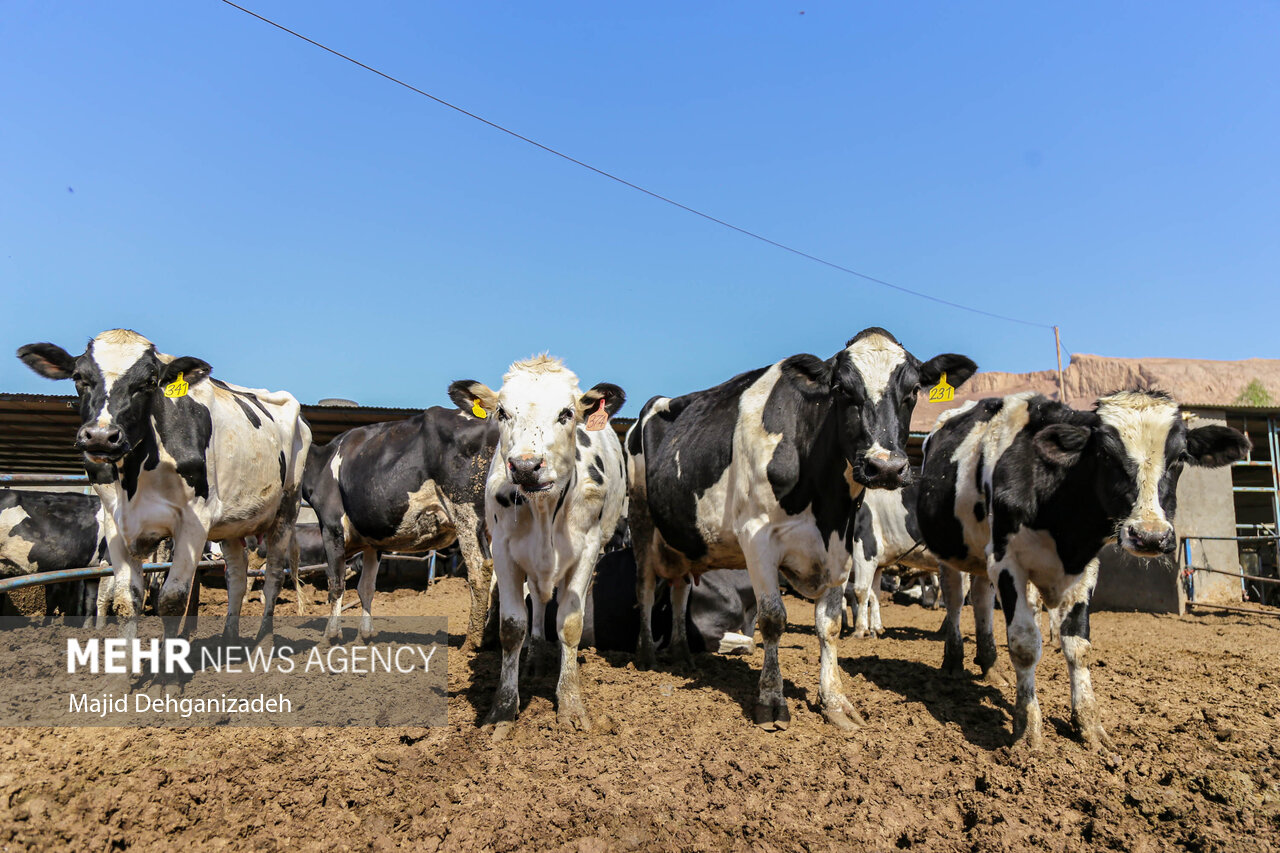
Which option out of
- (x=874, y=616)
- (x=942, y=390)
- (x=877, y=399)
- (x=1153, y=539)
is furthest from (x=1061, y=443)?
(x=874, y=616)

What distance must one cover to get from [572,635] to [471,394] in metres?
1.84

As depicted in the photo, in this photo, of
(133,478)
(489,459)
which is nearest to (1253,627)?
(489,459)

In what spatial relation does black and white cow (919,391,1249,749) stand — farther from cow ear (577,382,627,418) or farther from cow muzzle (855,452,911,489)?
cow ear (577,382,627,418)

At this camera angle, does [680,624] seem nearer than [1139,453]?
No

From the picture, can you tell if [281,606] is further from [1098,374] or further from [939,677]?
[1098,374]

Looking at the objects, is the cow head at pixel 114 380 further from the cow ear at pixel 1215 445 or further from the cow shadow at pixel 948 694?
the cow ear at pixel 1215 445

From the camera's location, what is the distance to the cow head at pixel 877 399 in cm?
491

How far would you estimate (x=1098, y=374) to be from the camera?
10250 cm

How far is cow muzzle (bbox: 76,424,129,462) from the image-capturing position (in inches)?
195

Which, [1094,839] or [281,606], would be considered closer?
[1094,839]

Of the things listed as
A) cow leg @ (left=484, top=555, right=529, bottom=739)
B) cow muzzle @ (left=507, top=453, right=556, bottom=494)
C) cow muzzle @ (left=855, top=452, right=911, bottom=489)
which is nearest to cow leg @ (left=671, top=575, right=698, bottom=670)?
cow leg @ (left=484, top=555, right=529, bottom=739)

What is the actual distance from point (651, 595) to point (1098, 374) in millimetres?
111226

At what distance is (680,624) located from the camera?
7.57 metres

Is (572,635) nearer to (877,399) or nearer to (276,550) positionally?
(877,399)
